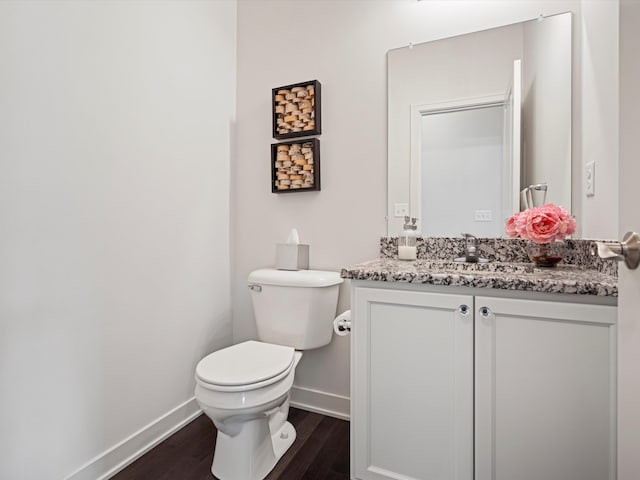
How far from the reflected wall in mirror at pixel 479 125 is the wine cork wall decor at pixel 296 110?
0.40 m

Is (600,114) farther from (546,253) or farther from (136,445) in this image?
(136,445)

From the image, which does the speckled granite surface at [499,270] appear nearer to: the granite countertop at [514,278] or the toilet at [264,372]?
the granite countertop at [514,278]

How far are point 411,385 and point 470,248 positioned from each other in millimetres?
649

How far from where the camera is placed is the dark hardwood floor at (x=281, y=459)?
Result: 56.9 inches

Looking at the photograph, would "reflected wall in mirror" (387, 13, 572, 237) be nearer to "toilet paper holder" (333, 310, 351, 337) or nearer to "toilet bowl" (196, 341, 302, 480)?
"toilet paper holder" (333, 310, 351, 337)

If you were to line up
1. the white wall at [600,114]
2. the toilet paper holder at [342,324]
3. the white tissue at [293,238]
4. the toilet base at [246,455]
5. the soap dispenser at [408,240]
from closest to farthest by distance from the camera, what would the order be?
1. the white wall at [600,114]
2. the toilet base at [246,455]
3. the toilet paper holder at [342,324]
4. the soap dispenser at [408,240]
5. the white tissue at [293,238]

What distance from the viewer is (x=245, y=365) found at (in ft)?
4.62

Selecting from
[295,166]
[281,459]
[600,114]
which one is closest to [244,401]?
[281,459]

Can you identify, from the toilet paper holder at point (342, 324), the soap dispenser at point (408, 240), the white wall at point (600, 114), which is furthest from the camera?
the soap dispenser at point (408, 240)

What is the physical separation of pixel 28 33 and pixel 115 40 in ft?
1.10

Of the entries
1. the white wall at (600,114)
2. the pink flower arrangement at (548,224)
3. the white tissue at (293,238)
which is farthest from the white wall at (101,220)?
the white wall at (600,114)

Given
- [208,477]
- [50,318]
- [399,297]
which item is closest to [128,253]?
[50,318]

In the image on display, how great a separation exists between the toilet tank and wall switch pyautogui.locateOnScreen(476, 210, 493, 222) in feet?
2.38

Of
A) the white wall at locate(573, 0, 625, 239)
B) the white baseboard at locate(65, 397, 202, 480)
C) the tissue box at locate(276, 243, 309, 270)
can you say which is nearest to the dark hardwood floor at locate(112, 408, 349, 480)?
the white baseboard at locate(65, 397, 202, 480)
